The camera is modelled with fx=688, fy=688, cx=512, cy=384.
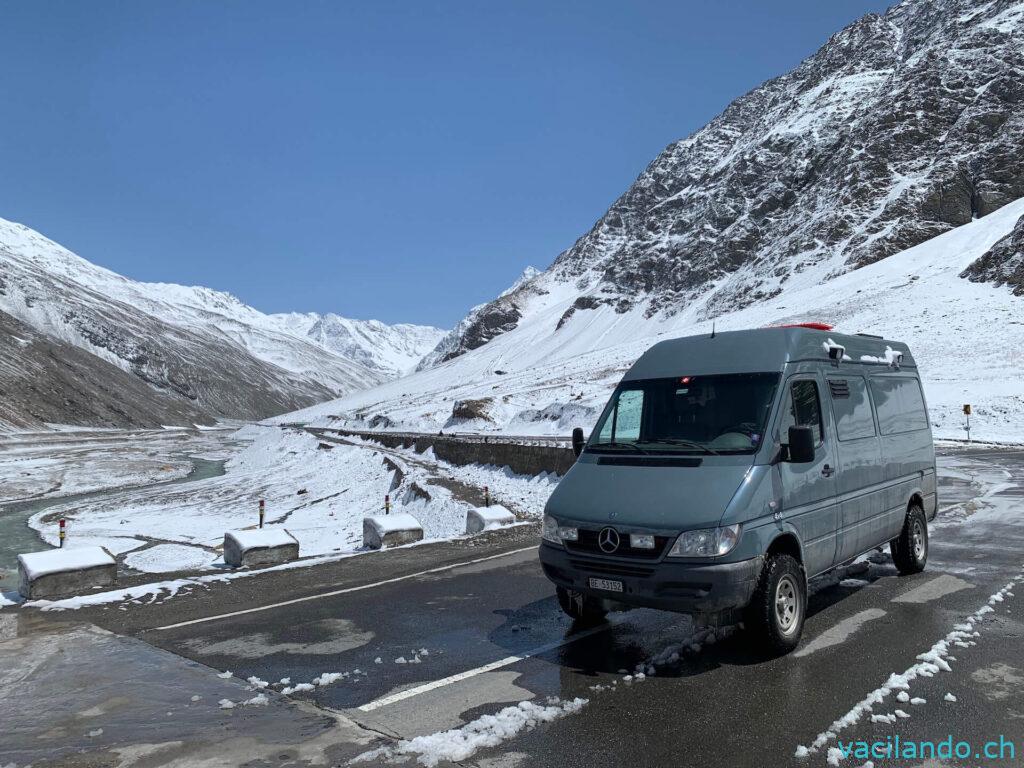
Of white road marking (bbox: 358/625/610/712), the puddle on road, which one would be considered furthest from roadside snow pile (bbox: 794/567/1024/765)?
the puddle on road

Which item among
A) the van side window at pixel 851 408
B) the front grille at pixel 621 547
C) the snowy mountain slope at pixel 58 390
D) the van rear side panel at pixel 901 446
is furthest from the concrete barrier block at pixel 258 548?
the snowy mountain slope at pixel 58 390

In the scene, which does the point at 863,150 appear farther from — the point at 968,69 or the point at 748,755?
the point at 748,755

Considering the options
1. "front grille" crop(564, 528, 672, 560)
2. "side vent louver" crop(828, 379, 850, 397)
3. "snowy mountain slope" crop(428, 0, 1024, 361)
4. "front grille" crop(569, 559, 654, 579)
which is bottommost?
"front grille" crop(569, 559, 654, 579)

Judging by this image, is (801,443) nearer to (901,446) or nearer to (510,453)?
(901,446)

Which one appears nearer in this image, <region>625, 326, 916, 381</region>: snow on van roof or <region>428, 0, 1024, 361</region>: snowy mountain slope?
<region>625, 326, 916, 381</region>: snow on van roof

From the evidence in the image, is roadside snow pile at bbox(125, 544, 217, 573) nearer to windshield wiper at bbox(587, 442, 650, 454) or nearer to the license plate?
windshield wiper at bbox(587, 442, 650, 454)

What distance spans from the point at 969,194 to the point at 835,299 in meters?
52.5

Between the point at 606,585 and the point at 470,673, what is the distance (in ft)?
4.53

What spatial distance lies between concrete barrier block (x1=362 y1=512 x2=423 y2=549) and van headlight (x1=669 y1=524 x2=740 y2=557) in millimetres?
7969

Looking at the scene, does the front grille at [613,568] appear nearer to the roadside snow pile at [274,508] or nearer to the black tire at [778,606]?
the black tire at [778,606]

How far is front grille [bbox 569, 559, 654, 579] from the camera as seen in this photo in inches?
221

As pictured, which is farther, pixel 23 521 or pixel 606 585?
pixel 23 521

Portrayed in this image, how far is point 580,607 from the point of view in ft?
22.6

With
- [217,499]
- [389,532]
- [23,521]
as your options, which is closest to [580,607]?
[389,532]
